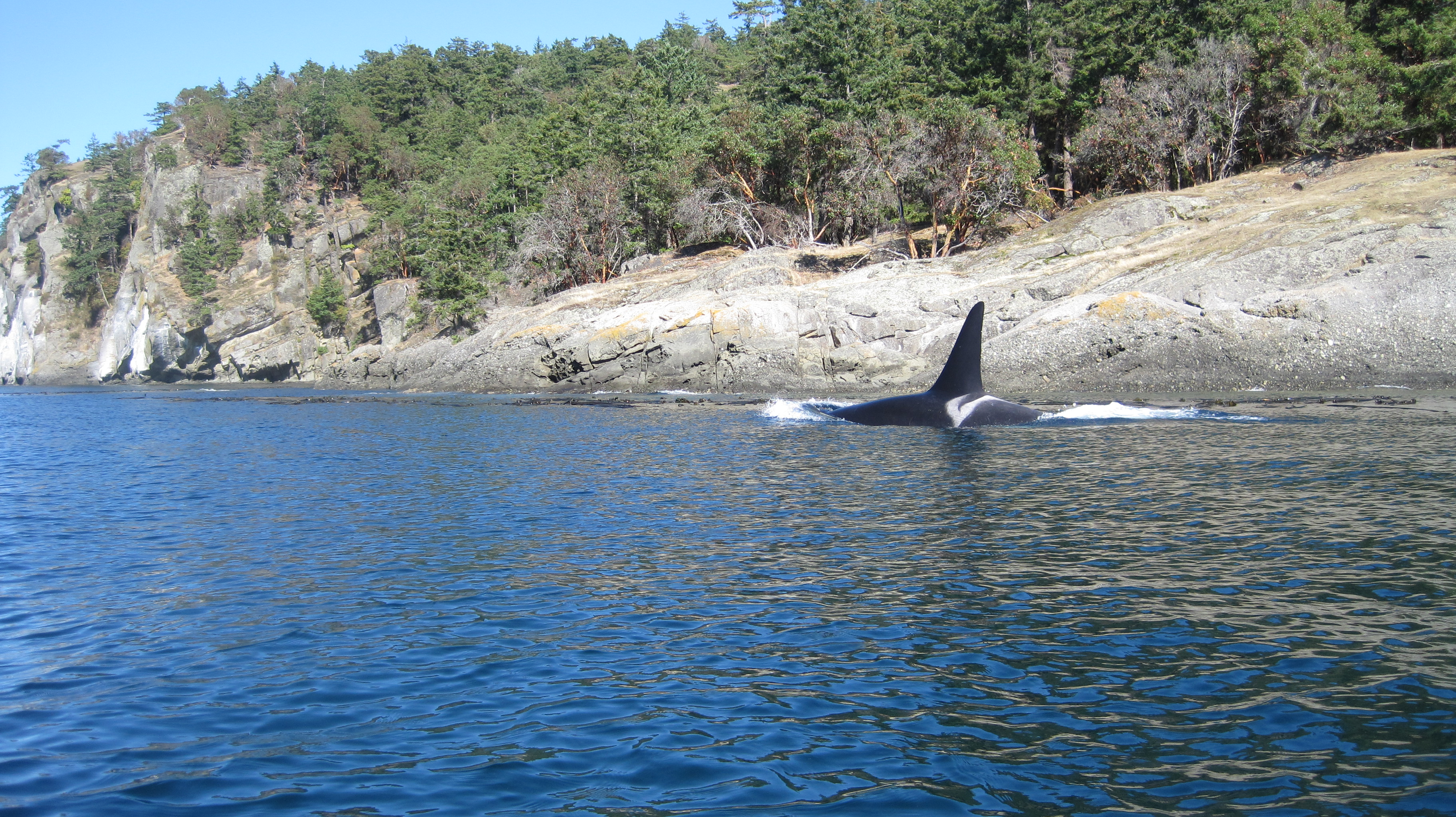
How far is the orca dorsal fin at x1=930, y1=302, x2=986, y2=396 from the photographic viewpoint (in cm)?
2100

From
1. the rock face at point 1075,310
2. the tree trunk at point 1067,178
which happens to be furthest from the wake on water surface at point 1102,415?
the tree trunk at point 1067,178

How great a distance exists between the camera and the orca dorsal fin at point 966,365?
21000 millimetres

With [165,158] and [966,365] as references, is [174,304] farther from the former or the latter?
[966,365]

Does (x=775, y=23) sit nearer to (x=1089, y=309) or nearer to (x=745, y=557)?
(x=1089, y=309)

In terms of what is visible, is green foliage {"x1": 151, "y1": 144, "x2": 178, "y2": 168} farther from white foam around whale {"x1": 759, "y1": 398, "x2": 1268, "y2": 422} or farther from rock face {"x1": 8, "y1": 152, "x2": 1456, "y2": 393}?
white foam around whale {"x1": 759, "y1": 398, "x2": 1268, "y2": 422}

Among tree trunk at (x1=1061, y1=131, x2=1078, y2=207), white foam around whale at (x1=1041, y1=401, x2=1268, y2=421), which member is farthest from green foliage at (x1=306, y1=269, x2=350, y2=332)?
white foam around whale at (x1=1041, y1=401, x2=1268, y2=421)

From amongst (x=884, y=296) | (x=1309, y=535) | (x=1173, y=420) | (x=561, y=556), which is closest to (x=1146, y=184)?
(x=884, y=296)

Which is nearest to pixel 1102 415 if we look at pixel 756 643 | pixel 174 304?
pixel 756 643

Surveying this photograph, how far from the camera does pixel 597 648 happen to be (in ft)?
23.7

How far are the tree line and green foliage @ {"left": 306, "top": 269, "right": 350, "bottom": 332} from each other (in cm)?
412

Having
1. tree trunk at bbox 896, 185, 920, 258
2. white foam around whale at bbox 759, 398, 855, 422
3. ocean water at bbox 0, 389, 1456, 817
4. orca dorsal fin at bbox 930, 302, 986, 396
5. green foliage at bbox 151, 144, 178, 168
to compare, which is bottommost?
ocean water at bbox 0, 389, 1456, 817

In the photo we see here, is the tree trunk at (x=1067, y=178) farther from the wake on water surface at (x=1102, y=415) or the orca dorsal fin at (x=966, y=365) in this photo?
the orca dorsal fin at (x=966, y=365)

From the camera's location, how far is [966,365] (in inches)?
861

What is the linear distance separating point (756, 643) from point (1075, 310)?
28.7 metres
